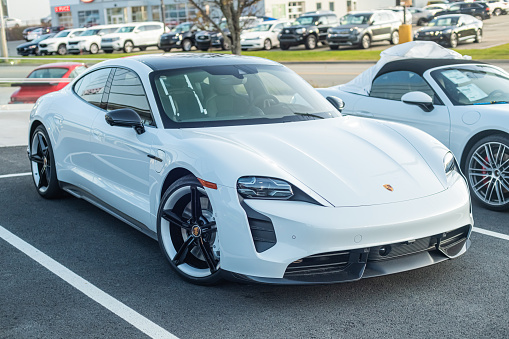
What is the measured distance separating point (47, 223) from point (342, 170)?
300cm

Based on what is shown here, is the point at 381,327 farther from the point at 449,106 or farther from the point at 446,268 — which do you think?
the point at 449,106

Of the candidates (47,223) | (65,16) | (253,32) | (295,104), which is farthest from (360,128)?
(65,16)

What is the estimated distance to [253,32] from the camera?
3903 centimetres

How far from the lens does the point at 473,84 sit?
7.22m

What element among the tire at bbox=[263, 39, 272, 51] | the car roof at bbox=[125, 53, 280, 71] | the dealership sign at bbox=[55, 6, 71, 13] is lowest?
the tire at bbox=[263, 39, 272, 51]

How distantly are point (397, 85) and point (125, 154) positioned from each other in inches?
146

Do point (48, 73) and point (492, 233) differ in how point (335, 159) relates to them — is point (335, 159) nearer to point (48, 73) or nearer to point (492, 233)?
point (492, 233)

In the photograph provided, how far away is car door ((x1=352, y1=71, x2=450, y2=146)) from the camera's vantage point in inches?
275

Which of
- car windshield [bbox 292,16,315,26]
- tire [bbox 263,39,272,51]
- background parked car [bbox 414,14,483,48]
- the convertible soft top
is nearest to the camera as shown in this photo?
the convertible soft top

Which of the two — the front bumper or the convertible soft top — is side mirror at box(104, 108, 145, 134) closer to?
the front bumper

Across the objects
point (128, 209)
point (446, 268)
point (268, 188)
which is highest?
point (268, 188)

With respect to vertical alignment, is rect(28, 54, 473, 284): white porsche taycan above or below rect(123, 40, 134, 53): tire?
above

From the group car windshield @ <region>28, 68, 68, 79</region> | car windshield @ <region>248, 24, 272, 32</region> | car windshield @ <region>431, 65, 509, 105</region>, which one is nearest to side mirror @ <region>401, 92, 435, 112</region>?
car windshield @ <region>431, 65, 509, 105</region>

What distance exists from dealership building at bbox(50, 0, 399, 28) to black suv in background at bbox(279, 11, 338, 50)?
25887mm
